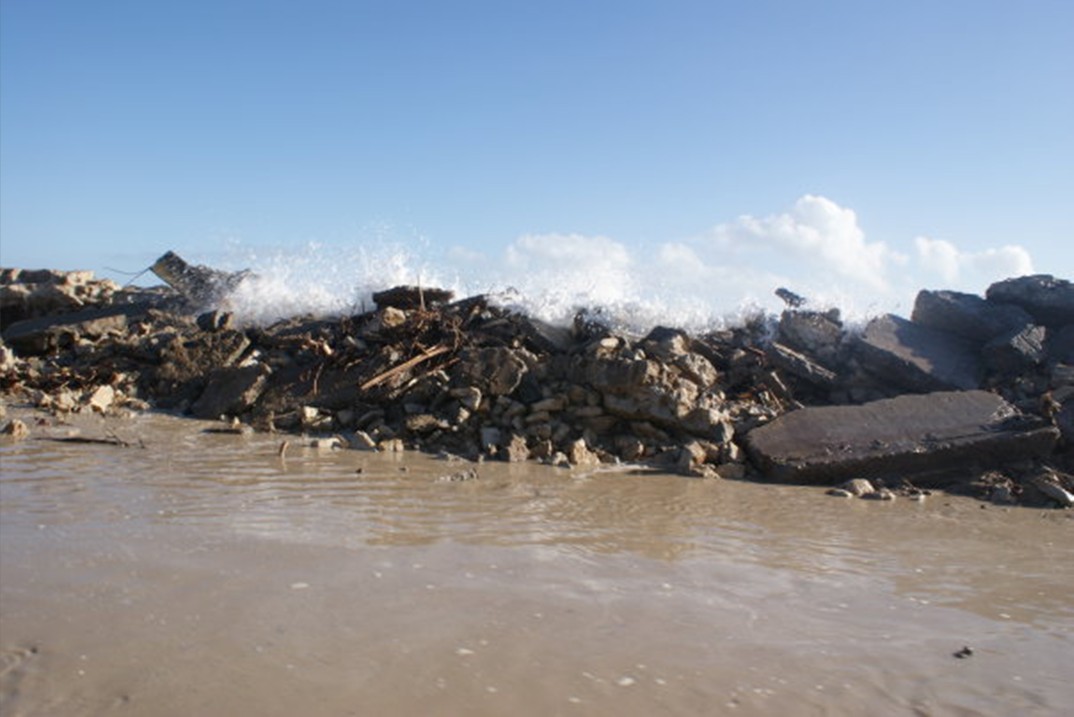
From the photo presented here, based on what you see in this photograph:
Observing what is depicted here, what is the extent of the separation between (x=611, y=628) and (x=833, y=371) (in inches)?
249

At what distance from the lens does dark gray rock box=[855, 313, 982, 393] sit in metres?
8.12

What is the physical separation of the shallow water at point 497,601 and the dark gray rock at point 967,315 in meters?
4.04

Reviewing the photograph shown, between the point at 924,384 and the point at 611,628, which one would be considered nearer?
the point at 611,628

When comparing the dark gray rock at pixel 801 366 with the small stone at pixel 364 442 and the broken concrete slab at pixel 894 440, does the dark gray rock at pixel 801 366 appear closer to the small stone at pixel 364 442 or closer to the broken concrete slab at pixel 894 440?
the broken concrete slab at pixel 894 440

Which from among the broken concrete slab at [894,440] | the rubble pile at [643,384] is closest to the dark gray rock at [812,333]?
the rubble pile at [643,384]

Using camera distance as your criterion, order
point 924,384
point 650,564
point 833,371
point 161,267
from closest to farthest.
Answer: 1. point 650,564
2. point 924,384
3. point 833,371
4. point 161,267

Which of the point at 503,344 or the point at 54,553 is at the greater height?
the point at 503,344

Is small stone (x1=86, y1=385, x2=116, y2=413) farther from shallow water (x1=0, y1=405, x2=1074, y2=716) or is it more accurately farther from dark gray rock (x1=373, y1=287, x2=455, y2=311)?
dark gray rock (x1=373, y1=287, x2=455, y2=311)

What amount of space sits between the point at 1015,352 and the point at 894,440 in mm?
2569

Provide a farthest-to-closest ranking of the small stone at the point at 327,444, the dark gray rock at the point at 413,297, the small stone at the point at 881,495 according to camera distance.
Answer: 1. the dark gray rock at the point at 413,297
2. the small stone at the point at 327,444
3. the small stone at the point at 881,495

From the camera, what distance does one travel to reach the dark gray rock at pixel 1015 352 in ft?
27.2

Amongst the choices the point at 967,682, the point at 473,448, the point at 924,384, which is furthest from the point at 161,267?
the point at 967,682

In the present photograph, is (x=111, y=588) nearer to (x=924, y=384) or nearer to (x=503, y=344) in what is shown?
(x=503, y=344)

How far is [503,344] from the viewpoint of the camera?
8.58m
